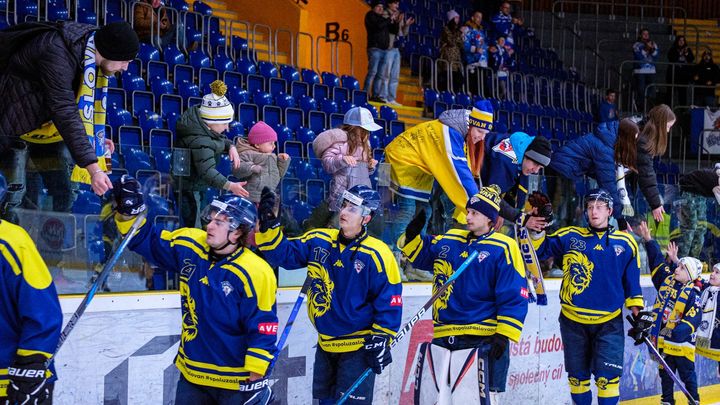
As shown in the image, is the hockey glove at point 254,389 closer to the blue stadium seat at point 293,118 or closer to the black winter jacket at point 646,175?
the black winter jacket at point 646,175

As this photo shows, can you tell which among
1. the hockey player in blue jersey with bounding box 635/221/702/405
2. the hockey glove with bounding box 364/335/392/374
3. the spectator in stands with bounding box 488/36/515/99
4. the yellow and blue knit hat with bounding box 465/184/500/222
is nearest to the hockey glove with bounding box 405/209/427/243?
the yellow and blue knit hat with bounding box 465/184/500/222

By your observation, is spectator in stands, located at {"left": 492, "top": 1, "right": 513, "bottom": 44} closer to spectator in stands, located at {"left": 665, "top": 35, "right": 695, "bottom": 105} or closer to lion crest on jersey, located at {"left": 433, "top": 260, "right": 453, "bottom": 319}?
spectator in stands, located at {"left": 665, "top": 35, "right": 695, "bottom": 105}

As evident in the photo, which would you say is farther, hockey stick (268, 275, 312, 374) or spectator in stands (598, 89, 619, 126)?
spectator in stands (598, 89, 619, 126)

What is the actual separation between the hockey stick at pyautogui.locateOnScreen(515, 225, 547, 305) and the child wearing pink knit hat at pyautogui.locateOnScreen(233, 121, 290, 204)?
1971 millimetres

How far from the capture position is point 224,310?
5113 millimetres

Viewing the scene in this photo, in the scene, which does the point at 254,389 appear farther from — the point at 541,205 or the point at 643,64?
the point at 643,64

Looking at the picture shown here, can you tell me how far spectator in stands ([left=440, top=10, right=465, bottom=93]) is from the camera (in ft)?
51.1

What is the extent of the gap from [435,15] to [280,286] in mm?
11495

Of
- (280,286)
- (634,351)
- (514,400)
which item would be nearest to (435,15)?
(634,351)

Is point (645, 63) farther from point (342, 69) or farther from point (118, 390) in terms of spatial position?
point (118, 390)

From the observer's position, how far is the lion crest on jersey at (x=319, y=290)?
20.4 feet

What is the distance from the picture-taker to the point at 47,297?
4355 millimetres

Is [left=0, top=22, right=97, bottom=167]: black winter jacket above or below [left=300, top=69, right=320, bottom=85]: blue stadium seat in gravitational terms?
above

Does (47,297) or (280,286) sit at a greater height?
(47,297)
